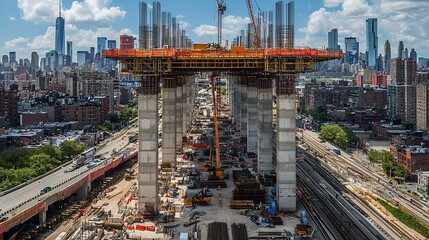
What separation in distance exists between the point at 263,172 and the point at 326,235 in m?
29.2

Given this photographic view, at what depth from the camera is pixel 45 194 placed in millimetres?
72562

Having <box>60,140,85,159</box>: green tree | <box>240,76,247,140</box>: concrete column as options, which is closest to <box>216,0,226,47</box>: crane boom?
<box>240,76,247,140</box>: concrete column

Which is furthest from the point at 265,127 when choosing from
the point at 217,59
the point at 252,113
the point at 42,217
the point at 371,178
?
the point at 42,217

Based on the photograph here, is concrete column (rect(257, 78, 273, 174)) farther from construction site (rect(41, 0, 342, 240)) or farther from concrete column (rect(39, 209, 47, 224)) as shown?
concrete column (rect(39, 209, 47, 224))

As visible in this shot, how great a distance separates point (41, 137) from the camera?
442 ft

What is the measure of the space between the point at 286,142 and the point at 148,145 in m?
17.3

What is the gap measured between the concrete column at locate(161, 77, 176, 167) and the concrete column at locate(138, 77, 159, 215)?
25.5 m

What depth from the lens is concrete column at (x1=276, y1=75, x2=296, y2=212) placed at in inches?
2415

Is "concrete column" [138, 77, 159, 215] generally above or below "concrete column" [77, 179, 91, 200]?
above

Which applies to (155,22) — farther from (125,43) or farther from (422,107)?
(422,107)

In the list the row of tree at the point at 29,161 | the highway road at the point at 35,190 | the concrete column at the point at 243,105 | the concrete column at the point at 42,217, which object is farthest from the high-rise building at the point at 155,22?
the concrete column at the point at 243,105

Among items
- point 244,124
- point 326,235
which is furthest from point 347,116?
point 326,235

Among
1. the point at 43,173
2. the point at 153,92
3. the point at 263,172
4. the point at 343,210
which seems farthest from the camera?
the point at 43,173

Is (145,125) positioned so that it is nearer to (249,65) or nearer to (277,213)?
(249,65)
